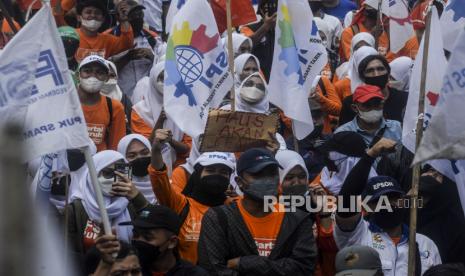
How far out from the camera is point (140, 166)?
7.11 meters

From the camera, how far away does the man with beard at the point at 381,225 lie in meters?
5.86

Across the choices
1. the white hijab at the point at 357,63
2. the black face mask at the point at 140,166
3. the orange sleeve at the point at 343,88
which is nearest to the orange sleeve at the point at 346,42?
the orange sleeve at the point at 343,88

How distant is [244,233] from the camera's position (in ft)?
17.4

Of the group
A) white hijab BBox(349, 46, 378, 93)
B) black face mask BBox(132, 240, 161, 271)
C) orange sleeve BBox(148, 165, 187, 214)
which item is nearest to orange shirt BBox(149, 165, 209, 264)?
orange sleeve BBox(148, 165, 187, 214)

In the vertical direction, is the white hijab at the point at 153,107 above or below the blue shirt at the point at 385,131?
above

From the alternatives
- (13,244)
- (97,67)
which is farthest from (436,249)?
(13,244)

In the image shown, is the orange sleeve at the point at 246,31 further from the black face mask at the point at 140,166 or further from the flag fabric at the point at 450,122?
the flag fabric at the point at 450,122

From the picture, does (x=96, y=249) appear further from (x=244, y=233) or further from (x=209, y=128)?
(x=209, y=128)

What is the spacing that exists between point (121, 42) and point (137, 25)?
0.52m

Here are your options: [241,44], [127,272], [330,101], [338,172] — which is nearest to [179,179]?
[338,172]

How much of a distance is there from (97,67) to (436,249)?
3.60 metres

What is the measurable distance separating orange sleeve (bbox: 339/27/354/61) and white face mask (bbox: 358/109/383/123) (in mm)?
3682

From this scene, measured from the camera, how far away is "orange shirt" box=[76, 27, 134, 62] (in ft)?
33.0

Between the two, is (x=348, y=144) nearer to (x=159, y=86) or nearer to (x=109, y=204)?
(x=109, y=204)
